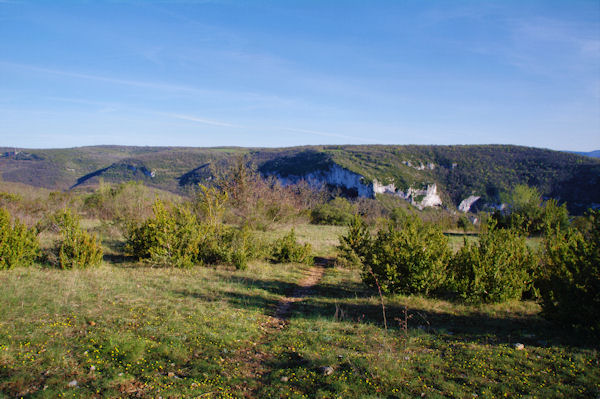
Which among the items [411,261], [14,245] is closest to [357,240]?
[411,261]

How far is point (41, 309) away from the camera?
6.70m

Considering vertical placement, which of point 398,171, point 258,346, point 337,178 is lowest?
point 258,346

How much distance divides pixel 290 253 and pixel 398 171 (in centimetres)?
7318

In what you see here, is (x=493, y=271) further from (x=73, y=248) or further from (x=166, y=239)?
(x=73, y=248)

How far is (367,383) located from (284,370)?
126cm

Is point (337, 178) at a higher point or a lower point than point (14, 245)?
higher

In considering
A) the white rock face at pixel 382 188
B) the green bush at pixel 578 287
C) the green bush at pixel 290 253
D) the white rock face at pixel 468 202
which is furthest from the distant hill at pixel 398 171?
the green bush at pixel 578 287

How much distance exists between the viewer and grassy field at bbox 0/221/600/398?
166 inches

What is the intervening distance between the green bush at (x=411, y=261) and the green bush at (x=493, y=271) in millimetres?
560

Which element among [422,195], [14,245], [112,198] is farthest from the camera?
[422,195]

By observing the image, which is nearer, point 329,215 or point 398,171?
point 329,215

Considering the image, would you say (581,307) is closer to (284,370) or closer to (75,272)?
(284,370)

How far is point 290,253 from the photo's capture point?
14.9m

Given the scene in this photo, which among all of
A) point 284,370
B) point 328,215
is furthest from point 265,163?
point 284,370
